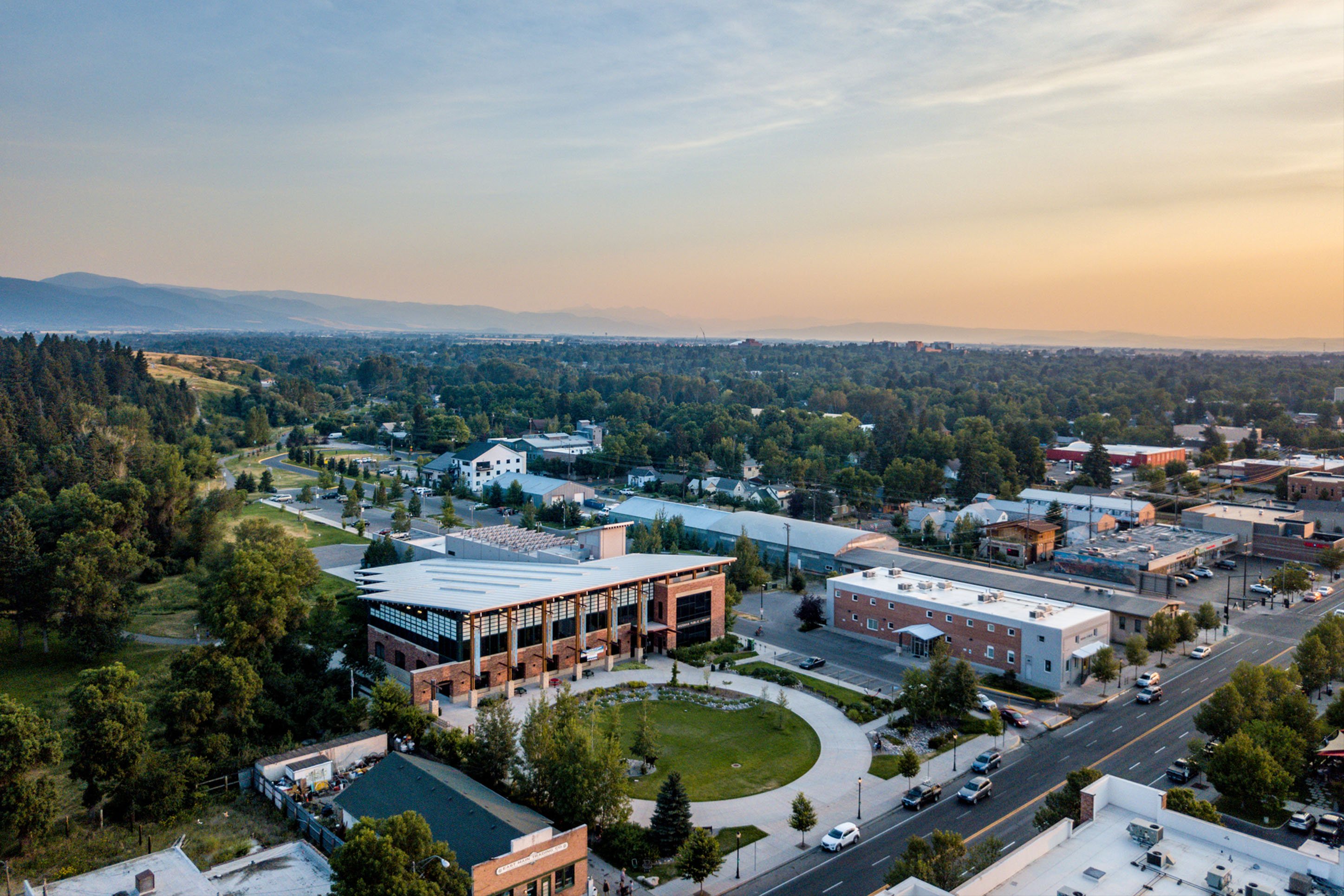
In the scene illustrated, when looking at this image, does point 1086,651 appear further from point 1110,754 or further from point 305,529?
point 305,529

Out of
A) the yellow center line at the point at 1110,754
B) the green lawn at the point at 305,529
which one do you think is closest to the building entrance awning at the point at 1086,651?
the yellow center line at the point at 1110,754

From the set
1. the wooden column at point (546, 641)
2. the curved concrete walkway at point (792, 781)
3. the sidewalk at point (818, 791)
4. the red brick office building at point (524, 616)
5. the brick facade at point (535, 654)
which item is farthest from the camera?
the wooden column at point (546, 641)

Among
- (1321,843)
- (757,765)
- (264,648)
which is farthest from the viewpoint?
(264,648)

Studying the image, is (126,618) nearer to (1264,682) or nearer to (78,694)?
(78,694)

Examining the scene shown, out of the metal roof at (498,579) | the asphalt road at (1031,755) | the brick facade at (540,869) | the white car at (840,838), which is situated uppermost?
the metal roof at (498,579)

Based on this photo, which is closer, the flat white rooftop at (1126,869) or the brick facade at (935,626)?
the flat white rooftop at (1126,869)

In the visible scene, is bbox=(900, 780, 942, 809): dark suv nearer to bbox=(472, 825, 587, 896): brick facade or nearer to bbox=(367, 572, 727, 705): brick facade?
bbox=(472, 825, 587, 896): brick facade

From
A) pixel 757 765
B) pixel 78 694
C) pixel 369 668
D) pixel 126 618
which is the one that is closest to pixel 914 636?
pixel 757 765

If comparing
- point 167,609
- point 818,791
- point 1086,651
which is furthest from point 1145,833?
point 167,609

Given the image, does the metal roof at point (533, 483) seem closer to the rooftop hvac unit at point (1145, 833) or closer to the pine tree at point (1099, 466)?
the pine tree at point (1099, 466)
